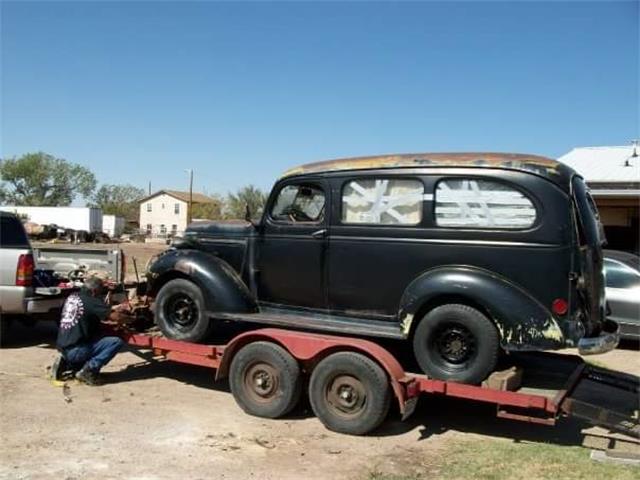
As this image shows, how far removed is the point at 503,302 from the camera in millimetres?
5645

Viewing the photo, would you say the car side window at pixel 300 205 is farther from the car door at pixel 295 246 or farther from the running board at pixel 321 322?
the running board at pixel 321 322

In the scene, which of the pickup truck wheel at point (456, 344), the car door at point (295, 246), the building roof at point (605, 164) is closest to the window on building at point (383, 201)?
the car door at point (295, 246)

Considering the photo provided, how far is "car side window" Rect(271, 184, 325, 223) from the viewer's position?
22.4 feet

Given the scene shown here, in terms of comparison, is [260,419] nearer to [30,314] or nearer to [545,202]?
[545,202]

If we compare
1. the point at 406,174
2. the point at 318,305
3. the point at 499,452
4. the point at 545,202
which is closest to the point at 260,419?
the point at 318,305

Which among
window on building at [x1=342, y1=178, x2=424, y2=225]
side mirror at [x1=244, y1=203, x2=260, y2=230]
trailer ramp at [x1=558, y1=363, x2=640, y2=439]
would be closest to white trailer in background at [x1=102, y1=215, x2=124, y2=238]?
side mirror at [x1=244, y1=203, x2=260, y2=230]

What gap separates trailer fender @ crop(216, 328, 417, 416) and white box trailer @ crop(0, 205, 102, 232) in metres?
57.1

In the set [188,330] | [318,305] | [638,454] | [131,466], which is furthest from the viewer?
[188,330]

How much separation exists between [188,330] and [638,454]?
14.6ft

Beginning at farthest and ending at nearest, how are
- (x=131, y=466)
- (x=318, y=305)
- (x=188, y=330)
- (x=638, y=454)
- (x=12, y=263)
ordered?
(x=12, y=263), (x=188, y=330), (x=318, y=305), (x=638, y=454), (x=131, y=466)

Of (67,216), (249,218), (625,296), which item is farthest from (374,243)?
(67,216)

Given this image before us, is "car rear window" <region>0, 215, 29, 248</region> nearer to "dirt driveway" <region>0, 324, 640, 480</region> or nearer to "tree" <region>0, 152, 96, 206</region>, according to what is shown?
"dirt driveway" <region>0, 324, 640, 480</region>

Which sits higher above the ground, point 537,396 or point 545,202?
point 545,202

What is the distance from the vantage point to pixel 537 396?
5574 millimetres
